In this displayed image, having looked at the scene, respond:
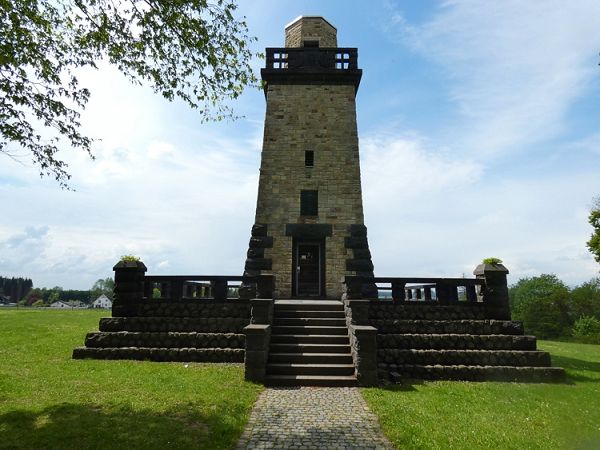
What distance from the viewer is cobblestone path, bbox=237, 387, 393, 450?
527cm

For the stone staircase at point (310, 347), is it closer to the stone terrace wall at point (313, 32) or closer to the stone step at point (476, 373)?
the stone step at point (476, 373)

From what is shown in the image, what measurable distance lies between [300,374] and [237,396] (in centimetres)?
216

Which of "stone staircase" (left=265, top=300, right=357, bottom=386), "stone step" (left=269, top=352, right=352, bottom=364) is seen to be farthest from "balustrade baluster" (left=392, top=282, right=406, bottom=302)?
"stone step" (left=269, top=352, right=352, bottom=364)

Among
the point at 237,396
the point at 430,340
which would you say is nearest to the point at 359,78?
the point at 430,340

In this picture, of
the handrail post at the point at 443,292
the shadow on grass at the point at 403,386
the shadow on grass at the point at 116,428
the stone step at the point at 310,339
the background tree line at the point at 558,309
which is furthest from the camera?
the background tree line at the point at 558,309

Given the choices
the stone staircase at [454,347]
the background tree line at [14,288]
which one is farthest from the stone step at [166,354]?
the background tree line at [14,288]

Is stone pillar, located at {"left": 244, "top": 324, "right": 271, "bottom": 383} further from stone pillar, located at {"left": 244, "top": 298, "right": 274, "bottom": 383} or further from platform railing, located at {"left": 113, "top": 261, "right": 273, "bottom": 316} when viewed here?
platform railing, located at {"left": 113, "top": 261, "right": 273, "bottom": 316}

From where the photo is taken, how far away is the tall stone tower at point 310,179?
1545 cm

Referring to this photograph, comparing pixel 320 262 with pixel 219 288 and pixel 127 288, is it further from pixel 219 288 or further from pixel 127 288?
pixel 127 288

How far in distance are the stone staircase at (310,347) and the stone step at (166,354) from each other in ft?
4.96

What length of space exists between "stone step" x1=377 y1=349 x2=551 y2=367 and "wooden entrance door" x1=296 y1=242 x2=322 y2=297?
5772 millimetres

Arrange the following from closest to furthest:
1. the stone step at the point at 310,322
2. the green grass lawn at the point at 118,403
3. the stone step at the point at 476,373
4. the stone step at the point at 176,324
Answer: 1. the green grass lawn at the point at 118,403
2. the stone step at the point at 476,373
3. the stone step at the point at 310,322
4. the stone step at the point at 176,324

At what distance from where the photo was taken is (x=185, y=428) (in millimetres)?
5680

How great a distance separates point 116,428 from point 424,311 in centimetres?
924
